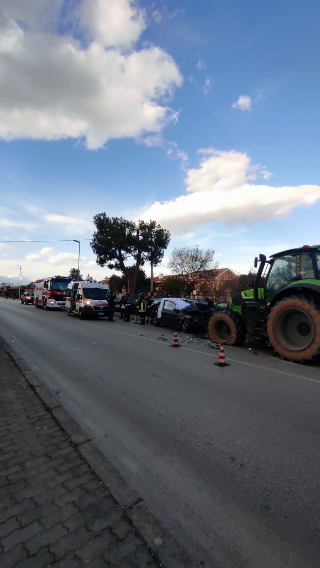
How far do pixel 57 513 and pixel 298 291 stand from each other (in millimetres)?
6785

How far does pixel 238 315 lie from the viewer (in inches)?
354

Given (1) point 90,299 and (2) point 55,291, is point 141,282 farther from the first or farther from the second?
(1) point 90,299

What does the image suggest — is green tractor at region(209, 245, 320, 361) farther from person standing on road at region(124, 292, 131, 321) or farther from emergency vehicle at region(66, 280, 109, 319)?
emergency vehicle at region(66, 280, 109, 319)

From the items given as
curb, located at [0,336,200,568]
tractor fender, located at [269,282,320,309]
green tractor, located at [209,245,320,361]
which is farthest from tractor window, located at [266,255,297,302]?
curb, located at [0,336,200,568]

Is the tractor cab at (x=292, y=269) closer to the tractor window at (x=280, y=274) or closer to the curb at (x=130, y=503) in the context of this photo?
the tractor window at (x=280, y=274)

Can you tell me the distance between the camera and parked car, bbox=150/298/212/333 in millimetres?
11961

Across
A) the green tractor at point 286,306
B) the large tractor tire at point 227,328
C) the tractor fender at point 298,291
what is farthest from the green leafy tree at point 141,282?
the tractor fender at point 298,291

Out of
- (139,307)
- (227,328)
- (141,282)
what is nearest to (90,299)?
(139,307)

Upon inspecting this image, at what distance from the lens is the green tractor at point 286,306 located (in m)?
6.80

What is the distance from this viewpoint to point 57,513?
215 cm

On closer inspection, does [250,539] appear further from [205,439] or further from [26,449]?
[26,449]

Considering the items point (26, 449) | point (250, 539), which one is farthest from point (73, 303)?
point (250, 539)

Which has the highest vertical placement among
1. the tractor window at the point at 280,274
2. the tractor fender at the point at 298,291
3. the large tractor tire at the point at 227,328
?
the tractor window at the point at 280,274

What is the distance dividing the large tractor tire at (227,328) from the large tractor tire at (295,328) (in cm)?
158
